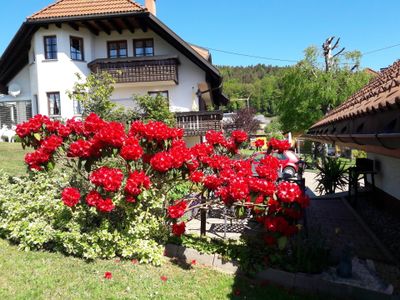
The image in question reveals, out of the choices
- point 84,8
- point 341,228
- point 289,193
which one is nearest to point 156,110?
point 84,8

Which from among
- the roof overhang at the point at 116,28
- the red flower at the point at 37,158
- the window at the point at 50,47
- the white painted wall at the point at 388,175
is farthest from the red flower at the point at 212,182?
the window at the point at 50,47

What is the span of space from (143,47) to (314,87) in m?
12.2

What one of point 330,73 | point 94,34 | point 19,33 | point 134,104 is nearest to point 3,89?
point 19,33

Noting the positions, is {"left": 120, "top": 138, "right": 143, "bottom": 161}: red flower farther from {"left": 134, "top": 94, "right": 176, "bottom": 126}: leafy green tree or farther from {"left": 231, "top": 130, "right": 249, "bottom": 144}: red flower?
{"left": 134, "top": 94, "right": 176, "bottom": 126}: leafy green tree

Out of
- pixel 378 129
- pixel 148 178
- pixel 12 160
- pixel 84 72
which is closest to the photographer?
pixel 378 129

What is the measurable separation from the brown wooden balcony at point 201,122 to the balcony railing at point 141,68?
7.18 feet

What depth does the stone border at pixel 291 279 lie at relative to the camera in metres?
4.33

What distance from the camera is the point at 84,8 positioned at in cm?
1947

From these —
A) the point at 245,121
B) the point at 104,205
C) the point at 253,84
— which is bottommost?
the point at 104,205

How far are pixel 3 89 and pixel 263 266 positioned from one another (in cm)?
2292

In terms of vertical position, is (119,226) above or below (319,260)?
above

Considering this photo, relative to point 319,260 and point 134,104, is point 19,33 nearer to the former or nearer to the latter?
point 134,104

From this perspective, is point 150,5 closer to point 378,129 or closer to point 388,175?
point 388,175

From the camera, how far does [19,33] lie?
1964cm
